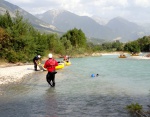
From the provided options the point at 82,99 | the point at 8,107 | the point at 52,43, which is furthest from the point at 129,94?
the point at 52,43

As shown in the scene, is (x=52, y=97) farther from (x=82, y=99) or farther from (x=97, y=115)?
(x=97, y=115)

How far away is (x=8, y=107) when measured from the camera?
510 inches

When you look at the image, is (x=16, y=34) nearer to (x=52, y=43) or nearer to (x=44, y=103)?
(x=44, y=103)

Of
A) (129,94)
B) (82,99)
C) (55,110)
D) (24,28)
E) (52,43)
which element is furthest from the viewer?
(52,43)

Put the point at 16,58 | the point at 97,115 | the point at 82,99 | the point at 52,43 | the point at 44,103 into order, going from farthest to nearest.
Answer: the point at 52,43
the point at 16,58
the point at 82,99
the point at 44,103
the point at 97,115

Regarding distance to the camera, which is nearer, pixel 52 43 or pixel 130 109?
pixel 130 109

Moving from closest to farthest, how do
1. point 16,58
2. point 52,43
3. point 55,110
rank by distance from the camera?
point 55,110 → point 16,58 → point 52,43

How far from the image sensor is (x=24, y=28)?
160 feet

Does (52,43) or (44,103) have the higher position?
(52,43)

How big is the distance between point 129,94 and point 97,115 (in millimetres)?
6160

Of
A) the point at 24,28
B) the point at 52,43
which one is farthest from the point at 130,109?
the point at 52,43

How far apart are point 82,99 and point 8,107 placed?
4.56 m

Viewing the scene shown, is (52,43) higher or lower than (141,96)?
higher

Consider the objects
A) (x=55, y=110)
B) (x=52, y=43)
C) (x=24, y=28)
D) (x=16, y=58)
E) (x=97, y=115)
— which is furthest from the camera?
(x=52, y=43)
